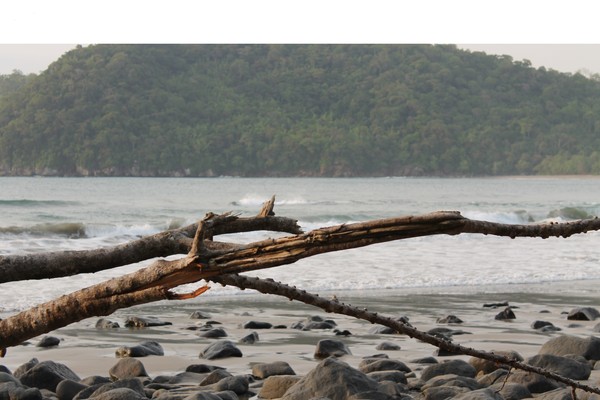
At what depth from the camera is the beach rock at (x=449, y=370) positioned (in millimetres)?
5598

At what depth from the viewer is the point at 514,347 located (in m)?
7.11

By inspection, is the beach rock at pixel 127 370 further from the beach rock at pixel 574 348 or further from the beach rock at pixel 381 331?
the beach rock at pixel 574 348

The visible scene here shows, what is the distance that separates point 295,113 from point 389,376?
75.3 metres

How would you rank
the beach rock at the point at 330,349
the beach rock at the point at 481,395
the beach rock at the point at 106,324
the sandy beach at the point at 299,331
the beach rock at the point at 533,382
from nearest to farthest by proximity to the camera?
the beach rock at the point at 481,395 → the beach rock at the point at 533,382 → the sandy beach at the point at 299,331 → the beach rock at the point at 330,349 → the beach rock at the point at 106,324

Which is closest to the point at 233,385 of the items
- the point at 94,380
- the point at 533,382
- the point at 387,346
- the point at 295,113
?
the point at 94,380

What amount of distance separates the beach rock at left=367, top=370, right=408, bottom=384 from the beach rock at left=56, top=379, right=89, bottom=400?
171 cm

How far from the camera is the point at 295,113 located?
263ft

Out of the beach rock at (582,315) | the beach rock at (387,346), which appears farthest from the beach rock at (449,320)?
the beach rock at (387,346)

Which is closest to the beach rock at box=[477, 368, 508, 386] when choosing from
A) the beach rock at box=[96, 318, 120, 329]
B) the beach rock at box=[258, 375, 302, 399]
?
the beach rock at box=[258, 375, 302, 399]

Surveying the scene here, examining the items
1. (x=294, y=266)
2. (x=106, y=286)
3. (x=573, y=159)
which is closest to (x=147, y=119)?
(x=573, y=159)

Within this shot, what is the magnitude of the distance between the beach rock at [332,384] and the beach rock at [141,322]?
344 cm

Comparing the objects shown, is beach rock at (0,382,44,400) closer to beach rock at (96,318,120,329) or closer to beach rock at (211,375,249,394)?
beach rock at (211,375,249,394)

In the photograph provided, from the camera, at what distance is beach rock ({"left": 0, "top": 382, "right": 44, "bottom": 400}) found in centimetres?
498

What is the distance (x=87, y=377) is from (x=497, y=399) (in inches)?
104
